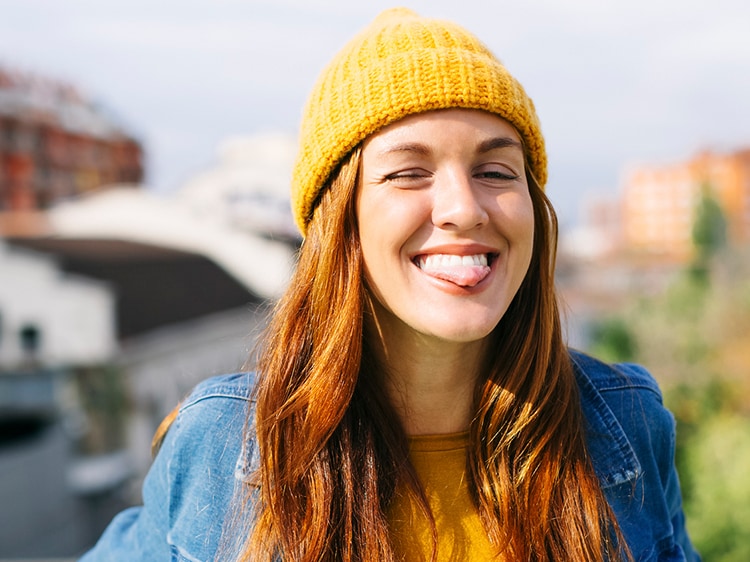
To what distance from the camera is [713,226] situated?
2970cm

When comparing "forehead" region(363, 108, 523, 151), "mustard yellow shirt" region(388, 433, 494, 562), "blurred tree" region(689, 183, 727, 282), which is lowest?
"blurred tree" region(689, 183, 727, 282)

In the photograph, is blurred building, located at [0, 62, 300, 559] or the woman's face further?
blurred building, located at [0, 62, 300, 559]

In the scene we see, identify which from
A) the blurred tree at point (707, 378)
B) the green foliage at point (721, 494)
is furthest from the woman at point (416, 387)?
the blurred tree at point (707, 378)

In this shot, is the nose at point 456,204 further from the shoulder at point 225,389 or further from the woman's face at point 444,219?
the shoulder at point 225,389

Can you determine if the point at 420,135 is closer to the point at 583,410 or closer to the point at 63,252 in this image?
the point at 583,410

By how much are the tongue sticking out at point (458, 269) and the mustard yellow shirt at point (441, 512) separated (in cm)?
34

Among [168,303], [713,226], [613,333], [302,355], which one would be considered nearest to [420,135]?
[302,355]

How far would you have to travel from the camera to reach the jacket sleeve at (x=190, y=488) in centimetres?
139

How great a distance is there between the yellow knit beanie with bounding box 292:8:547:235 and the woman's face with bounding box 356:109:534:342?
3 centimetres

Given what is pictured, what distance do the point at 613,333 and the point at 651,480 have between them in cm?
1435

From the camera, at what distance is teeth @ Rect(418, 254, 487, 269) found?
4.16 ft

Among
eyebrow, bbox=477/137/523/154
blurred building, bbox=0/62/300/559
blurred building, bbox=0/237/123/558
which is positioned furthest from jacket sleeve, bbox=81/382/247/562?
blurred building, bbox=0/237/123/558

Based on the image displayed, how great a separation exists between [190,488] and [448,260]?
0.66m

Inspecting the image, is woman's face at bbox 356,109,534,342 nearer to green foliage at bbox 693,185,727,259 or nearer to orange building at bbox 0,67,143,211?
green foliage at bbox 693,185,727,259
